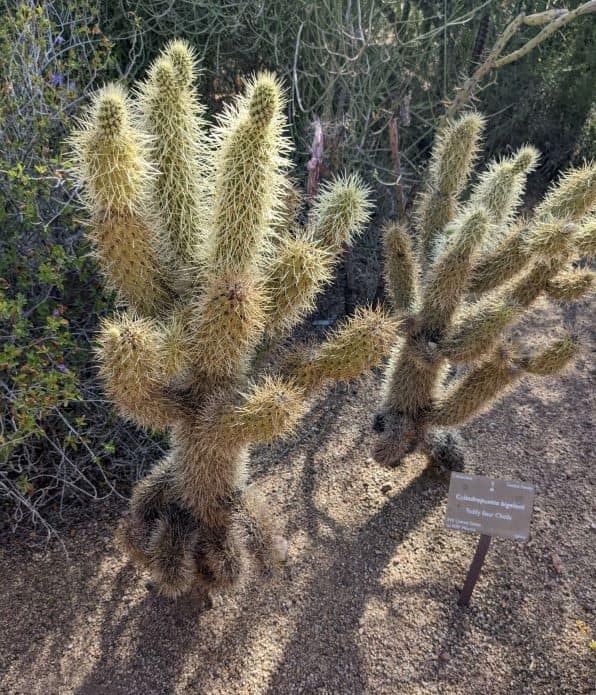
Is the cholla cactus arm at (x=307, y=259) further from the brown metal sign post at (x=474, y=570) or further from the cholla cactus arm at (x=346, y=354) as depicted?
the brown metal sign post at (x=474, y=570)

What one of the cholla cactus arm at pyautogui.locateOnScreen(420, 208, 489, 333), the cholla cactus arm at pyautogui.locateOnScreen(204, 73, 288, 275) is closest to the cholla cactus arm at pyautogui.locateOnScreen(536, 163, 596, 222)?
the cholla cactus arm at pyautogui.locateOnScreen(420, 208, 489, 333)

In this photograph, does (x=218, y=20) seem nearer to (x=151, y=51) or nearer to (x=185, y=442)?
(x=151, y=51)

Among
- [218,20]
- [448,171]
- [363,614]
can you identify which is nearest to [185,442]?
[363,614]

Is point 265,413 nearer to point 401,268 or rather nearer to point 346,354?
point 346,354

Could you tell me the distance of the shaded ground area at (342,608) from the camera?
6.47 feet

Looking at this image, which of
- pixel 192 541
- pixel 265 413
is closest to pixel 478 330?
pixel 265 413

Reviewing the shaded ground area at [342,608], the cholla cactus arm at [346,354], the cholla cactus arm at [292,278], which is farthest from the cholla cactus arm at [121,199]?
the shaded ground area at [342,608]

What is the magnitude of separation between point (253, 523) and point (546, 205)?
1635mm

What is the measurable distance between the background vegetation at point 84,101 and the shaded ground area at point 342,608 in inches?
14.1

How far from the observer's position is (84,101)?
113 inches

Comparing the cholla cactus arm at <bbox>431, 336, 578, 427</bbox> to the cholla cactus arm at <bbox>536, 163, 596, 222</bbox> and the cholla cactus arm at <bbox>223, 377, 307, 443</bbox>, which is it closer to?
the cholla cactus arm at <bbox>536, 163, 596, 222</bbox>

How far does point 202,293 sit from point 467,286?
44.8 inches

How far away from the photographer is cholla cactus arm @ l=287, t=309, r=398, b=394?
1660mm

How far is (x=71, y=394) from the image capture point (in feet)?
6.66
